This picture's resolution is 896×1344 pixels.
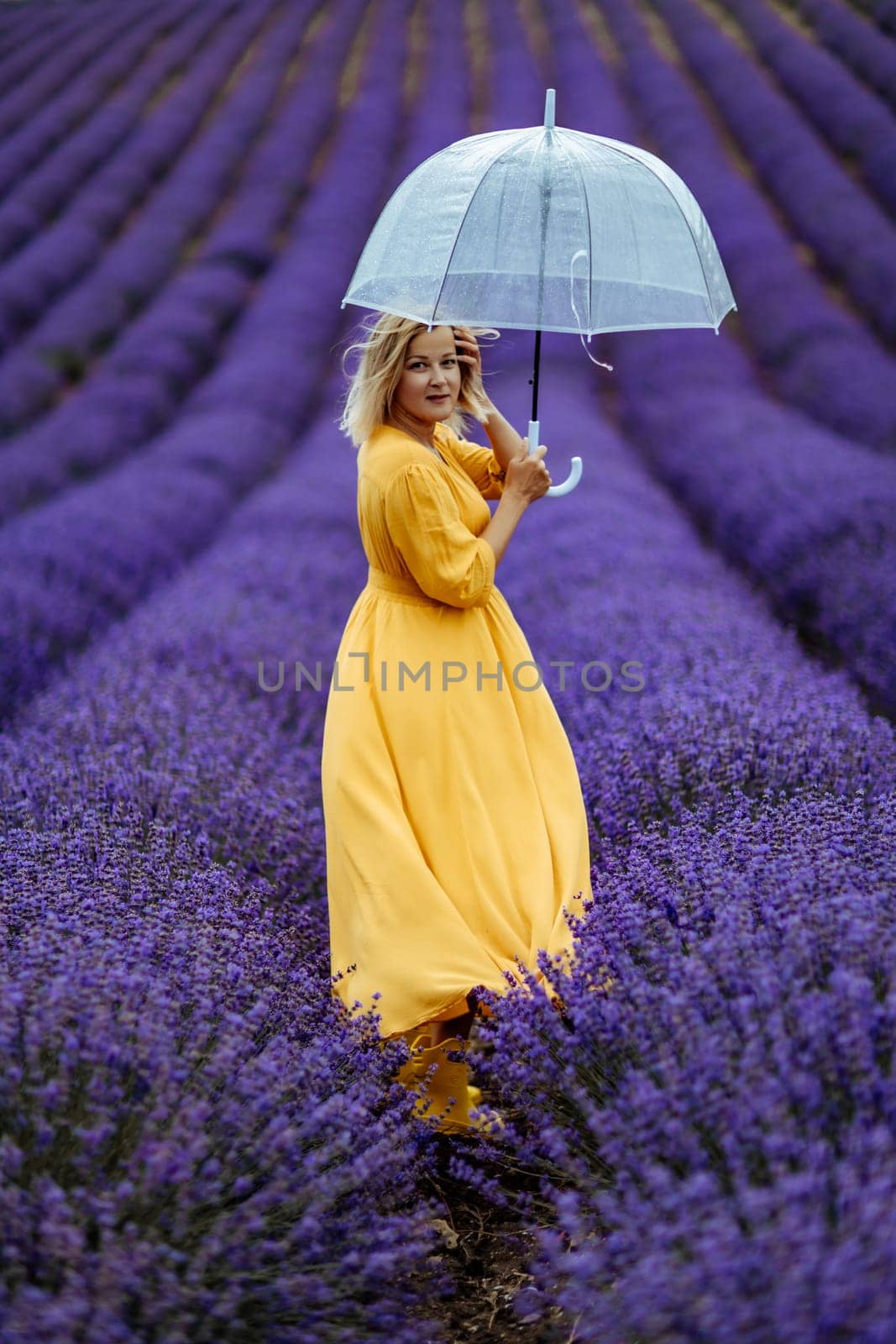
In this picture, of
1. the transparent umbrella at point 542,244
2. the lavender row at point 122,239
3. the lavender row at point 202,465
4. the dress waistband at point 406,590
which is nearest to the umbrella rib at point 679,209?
the transparent umbrella at point 542,244

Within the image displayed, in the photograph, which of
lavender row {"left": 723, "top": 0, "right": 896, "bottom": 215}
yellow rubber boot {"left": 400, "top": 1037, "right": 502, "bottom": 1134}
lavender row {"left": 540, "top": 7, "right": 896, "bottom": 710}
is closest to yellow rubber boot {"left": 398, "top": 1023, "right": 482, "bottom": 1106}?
yellow rubber boot {"left": 400, "top": 1037, "right": 502, "bottom": 1134}

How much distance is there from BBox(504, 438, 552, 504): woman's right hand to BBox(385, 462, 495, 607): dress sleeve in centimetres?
13

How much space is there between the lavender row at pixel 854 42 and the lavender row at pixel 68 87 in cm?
878

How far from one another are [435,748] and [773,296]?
26.5 feet

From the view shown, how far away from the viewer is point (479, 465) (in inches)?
87.9

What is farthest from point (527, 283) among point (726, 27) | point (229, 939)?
point (726, 27)

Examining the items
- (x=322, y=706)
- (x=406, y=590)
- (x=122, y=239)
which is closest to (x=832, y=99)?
(x=122, y=239)

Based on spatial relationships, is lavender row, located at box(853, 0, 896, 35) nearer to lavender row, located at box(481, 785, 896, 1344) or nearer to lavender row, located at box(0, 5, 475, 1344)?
lavender row, located at box(0, 5, 475, 1344)

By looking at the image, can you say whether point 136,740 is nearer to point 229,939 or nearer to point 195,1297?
point 229,939

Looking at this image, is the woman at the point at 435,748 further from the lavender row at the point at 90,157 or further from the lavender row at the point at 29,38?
the lavender row at the point at 29,38

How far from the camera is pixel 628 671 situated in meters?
3.19

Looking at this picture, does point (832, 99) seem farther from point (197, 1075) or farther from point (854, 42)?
point (197, 1075)

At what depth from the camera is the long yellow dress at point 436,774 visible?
195 cm

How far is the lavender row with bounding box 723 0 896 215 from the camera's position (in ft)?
32.4
